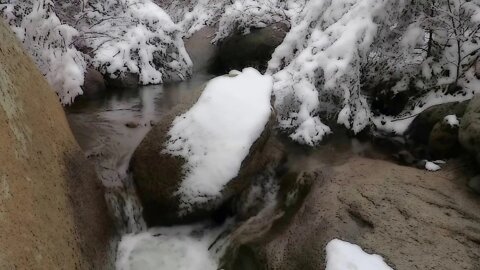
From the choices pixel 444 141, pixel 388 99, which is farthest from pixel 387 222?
pixel 388 99

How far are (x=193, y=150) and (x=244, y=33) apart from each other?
7.69m

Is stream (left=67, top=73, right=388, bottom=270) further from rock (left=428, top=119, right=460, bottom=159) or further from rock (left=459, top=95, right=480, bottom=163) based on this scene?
rock (left=459, top=95, right=480, bottom=163)

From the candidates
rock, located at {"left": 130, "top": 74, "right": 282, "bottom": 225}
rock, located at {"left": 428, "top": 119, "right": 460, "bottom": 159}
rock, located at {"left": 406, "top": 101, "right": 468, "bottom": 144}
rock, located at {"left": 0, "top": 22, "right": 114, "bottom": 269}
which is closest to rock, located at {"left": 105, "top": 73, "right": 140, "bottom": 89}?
rock, located at {"left": 130, "top": 74, "right": 282, "bottom": 225}

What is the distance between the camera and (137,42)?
10320 millimetres

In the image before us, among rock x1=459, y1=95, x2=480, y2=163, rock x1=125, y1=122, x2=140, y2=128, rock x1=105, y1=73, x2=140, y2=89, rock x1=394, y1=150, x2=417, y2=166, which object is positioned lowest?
rock x1=394, y1=150, x2=417, y2=166

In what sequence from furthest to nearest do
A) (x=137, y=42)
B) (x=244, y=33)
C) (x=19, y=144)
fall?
1. (x=244, y=33)
2. (x=137, y=42)
3. (x=19, y=144)

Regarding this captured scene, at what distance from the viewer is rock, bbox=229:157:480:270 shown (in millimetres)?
3430

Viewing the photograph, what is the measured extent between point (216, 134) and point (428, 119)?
312 centimetres

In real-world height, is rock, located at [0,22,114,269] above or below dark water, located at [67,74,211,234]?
above

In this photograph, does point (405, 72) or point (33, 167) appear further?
point (405, 72)

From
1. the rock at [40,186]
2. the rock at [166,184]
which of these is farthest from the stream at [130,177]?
the rock at [40,186]

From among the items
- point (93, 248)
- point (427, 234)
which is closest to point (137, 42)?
point (93, 248)

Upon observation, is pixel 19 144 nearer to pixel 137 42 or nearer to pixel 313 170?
pixel 313 170

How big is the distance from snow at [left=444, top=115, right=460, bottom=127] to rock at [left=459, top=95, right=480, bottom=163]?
43 centimetres
